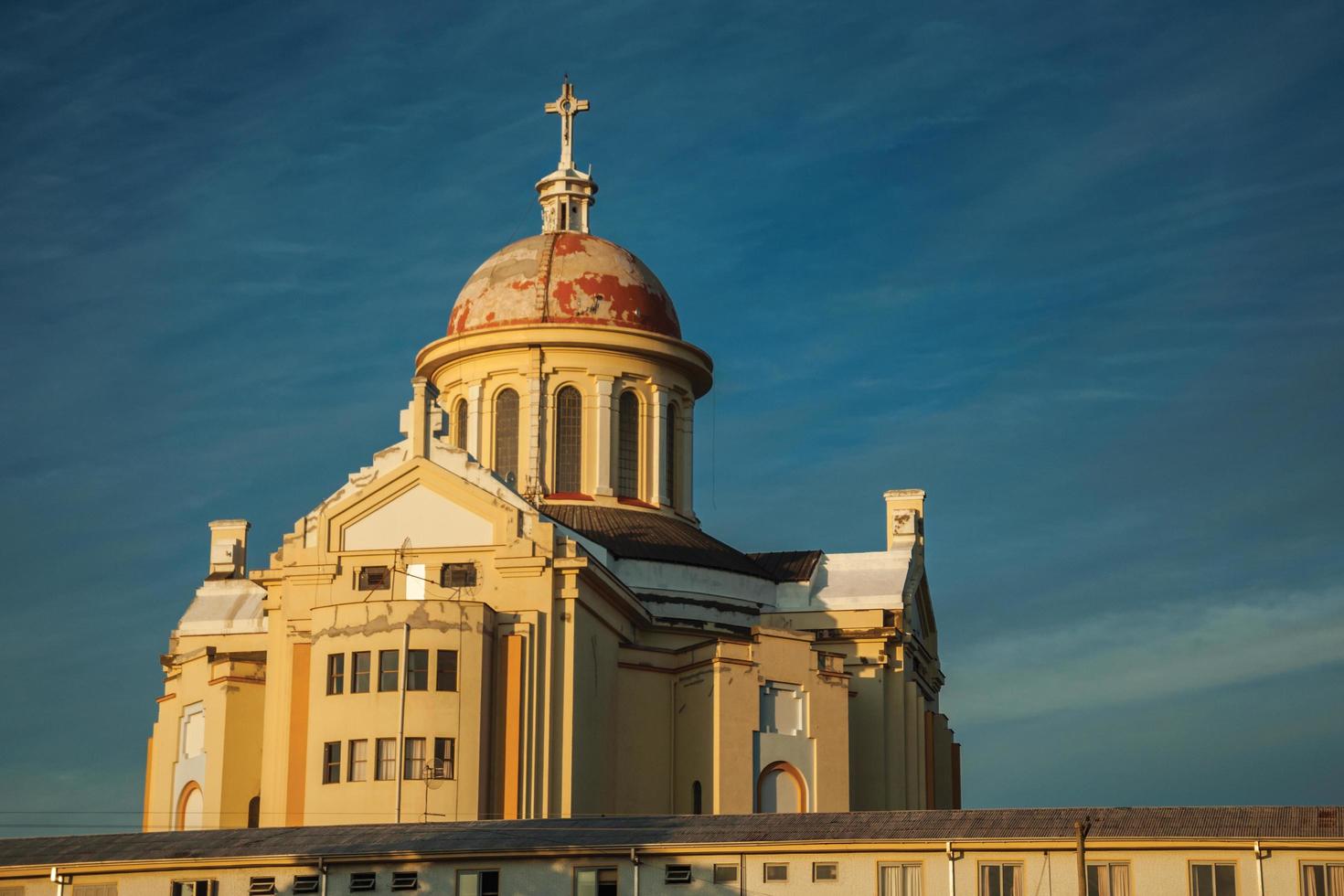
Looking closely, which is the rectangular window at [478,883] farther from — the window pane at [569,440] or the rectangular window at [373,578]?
the window pane at [569,440]

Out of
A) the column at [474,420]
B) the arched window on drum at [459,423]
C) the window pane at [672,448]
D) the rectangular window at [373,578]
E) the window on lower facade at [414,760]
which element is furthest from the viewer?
the window pane at [672,448]

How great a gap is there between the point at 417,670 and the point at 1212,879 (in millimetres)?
20346

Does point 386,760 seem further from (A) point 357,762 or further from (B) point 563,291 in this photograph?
(B) point 563,291

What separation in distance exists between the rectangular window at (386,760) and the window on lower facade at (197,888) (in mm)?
7729

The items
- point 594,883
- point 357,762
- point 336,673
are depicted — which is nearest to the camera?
point 594,883

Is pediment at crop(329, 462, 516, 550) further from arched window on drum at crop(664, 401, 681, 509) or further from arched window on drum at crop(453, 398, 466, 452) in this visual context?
arched window on drum at crop(664, 401, 681, 509)

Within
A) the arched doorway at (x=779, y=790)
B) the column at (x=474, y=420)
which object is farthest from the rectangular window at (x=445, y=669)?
the column at (x=474, y=420)

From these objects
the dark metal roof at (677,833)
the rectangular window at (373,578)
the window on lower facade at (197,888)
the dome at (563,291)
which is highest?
the dome at (563,291)

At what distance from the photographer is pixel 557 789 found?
61156 mm

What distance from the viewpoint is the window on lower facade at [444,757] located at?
59.6m

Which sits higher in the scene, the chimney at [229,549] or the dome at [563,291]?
the dome at [563,291]

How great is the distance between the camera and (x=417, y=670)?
60469 millimetres

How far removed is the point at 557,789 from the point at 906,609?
53.7 ft

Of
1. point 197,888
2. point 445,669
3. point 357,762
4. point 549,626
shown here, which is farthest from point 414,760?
point 197,888
